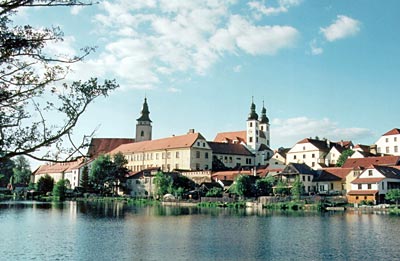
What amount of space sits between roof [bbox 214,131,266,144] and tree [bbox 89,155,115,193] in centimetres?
2865

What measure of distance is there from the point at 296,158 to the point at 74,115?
70531mm

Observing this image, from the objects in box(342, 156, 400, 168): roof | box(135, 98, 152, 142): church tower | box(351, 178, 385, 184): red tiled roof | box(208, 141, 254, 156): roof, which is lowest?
box(351, 178, 385, 184): red tiled roof

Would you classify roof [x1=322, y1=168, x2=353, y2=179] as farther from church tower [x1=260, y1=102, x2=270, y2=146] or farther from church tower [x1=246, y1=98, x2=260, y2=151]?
church tower [x1=260, y1=102, x2=270, y2=146]

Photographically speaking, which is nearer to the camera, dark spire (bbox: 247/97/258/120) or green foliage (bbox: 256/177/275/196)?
green foliage (bbox: 256/177/275/196)

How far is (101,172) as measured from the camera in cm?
7619

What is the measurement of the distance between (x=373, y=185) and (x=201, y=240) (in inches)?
1251

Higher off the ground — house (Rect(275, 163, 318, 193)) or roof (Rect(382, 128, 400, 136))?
roof (Rect(382, 128, 400, 136))

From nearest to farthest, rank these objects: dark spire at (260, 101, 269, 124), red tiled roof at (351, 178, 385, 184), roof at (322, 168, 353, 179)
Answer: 1. red tiled roof at (351, 178, 385, 184)
2. roof at (322, 168, 353, 179)
3. dark spire at (260, 101, 269, 124)

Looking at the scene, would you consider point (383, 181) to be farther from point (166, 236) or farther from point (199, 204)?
point (166, 236)

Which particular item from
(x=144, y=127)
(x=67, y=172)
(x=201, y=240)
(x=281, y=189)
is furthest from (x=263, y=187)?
(x=67, y=172)

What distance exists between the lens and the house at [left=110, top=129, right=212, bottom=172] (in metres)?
78.9

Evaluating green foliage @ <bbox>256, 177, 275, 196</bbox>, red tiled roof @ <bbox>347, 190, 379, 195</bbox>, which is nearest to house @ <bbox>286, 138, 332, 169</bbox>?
green foliage @ <bbox>256, 177, 275, 196</bbox>

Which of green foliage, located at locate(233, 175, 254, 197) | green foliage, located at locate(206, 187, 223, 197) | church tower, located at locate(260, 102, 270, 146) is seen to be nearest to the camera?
green foliage, located at locate(233, 175, 254, 197)

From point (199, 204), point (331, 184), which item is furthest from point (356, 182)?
point (199, 204)
